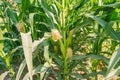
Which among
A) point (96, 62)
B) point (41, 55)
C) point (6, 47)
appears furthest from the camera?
point (6, 47)

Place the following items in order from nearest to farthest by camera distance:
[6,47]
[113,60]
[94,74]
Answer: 1. [113,60]
2. [94,74]
3. [6,47]

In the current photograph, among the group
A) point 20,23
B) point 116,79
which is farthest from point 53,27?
point 116,79

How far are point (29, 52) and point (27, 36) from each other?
11cm

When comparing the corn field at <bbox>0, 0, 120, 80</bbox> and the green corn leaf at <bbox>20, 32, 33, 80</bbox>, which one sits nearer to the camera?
the green corn leaf at <bbox>20, 32, 33, 80</bbox>

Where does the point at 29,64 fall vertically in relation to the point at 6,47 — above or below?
above

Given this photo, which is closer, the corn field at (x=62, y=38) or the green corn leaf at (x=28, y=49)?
the green corn leaf at (x=28, y=49)

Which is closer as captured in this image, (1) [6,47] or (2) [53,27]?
(2) [53,27]

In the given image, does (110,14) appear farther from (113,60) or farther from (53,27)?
(113,60)

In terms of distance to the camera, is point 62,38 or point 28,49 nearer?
point 28,49

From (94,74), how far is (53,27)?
317mm

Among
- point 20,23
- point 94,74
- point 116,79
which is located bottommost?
point 116,79

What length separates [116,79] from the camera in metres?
1.69

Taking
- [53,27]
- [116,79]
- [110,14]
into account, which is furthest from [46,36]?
[116,79]

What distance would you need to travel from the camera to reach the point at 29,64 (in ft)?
3.29
